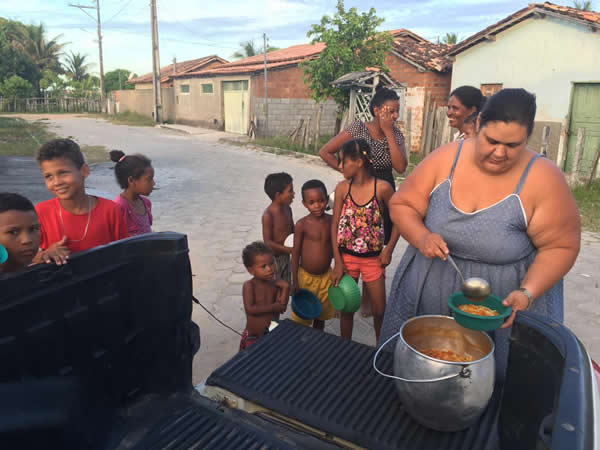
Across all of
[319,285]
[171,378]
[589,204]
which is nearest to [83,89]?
[589,204]

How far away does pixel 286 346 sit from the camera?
2.38 metres

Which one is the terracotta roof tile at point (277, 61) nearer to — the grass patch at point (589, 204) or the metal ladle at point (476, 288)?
the grass patch at point (589, 204)

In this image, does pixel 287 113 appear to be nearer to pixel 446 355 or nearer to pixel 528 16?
pixel 528 16

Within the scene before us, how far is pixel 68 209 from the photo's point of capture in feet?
7.93

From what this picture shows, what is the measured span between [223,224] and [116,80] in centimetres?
6373

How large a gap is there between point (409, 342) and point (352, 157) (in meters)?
1.44

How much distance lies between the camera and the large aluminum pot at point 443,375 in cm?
154

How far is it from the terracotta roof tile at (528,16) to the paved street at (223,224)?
5080 millimetres

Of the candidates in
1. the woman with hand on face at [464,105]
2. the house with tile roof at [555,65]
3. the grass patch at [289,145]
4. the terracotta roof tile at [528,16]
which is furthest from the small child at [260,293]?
the grass patch at [289,145]

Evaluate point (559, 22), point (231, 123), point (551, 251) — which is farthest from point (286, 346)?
point (231, 123)

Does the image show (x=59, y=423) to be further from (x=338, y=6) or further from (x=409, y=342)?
(x=338, y=6)

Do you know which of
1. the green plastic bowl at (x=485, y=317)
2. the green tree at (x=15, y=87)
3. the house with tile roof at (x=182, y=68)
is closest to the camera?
the green plastic bowl at (x=485, y=317)

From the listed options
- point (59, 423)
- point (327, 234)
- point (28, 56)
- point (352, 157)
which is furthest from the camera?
point (28, 56)

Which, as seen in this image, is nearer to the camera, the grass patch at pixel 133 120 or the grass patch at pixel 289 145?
the grass patch at pixel 289 145
